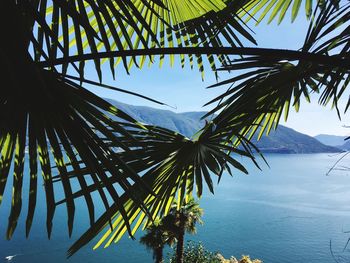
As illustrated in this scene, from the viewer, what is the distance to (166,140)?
2227 millimetres

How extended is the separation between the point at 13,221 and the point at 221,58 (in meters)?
1.79

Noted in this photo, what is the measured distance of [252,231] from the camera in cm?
5047

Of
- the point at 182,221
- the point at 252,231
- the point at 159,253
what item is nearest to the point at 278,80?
the point at 182,221

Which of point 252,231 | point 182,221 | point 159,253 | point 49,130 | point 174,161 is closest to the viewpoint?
point 49,130

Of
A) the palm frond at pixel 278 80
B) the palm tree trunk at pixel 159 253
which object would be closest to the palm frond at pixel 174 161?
the palm frond at pixel 278 80

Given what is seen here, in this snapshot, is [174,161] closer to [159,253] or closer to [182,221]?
[182,221]

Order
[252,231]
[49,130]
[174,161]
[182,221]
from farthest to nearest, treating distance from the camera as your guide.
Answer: [252,231], [182,221], [174,161], [49,130]

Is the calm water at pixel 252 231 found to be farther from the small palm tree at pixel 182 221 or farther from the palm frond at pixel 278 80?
the palm frond at pixel 278 80

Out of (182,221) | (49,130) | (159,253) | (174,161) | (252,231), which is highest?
(49,130)

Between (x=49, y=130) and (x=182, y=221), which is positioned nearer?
(x=49, y=130)

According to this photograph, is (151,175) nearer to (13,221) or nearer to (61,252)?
(13,221)

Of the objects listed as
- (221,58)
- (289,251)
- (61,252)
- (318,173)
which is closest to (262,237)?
(289,251)

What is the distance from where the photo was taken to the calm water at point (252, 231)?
41531 mm

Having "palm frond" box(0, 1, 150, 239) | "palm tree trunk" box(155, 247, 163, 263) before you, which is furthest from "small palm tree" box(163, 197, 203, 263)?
"palm frond" box(0, 1, 150, 239)
